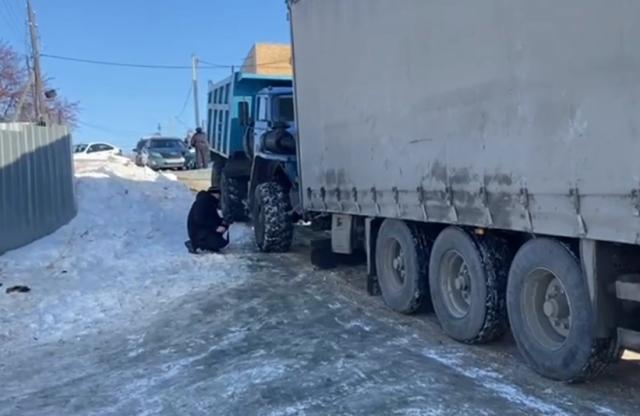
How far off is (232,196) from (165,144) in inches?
676

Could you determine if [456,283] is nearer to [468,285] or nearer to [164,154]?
[468,285]

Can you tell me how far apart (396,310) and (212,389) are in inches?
123

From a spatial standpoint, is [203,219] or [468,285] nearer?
[468,285]

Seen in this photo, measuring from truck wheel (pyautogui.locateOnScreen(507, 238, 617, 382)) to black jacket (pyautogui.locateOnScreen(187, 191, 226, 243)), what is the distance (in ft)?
25.8

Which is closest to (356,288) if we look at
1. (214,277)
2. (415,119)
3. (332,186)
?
(332,186)

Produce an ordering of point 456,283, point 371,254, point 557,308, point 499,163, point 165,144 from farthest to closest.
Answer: point 165,144 < point 371,254 < point 456,283 < point 499,163 < point 557,308

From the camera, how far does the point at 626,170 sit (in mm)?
4559

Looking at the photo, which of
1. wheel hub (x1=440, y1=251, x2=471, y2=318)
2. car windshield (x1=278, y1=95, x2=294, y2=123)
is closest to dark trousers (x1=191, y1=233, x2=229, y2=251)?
car windshield (x1=278, y1=95, x2=294, y2=123)

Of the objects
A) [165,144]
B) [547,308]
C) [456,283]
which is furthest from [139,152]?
[547,308]

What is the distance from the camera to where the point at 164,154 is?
32.0 m

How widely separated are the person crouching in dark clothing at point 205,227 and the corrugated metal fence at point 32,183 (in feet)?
9.18

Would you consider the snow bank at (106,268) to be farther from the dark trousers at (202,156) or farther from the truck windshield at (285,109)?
the dark trousers at (202,156)

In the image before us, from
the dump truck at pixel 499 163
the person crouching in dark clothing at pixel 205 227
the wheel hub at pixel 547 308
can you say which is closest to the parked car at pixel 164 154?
the person crouching in dark clothing at pixel 205 227

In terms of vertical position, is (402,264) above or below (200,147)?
below
